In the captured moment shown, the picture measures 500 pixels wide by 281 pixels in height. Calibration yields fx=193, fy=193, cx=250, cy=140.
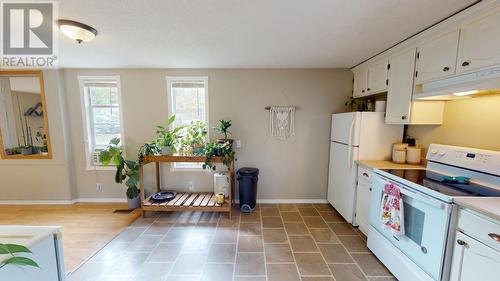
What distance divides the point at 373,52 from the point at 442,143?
135cm

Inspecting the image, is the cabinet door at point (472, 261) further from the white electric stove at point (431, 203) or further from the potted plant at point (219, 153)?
the potted plant at point (219, 153)

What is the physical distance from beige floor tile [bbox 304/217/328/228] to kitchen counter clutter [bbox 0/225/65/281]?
8.65ft

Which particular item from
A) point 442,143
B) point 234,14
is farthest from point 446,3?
point 234,14

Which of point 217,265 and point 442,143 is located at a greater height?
point 442,143

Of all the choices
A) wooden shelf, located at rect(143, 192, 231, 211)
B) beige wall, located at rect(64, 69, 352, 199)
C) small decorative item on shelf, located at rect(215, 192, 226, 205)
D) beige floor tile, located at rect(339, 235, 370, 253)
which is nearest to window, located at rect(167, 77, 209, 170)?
beige wall, located at rect(64, 69, 352, 199)

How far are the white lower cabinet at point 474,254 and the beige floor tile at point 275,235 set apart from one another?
60.6 inches

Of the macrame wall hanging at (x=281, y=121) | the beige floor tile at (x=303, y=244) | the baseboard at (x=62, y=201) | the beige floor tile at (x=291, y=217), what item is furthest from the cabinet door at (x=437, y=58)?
the baseboard at (x=62, y=201)

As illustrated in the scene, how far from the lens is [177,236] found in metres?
2.54

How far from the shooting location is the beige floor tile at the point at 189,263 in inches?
76.9

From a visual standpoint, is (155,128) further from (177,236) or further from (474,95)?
(474,95)

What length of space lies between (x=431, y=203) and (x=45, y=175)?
17.7 feet

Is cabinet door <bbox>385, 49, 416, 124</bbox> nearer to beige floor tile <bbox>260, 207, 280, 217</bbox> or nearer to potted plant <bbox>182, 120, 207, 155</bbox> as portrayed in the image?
beige floor tile <bbox>260, 207, 280, 217</bbox>

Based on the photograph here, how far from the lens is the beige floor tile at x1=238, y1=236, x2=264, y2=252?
2283mm

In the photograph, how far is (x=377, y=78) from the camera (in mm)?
2652
